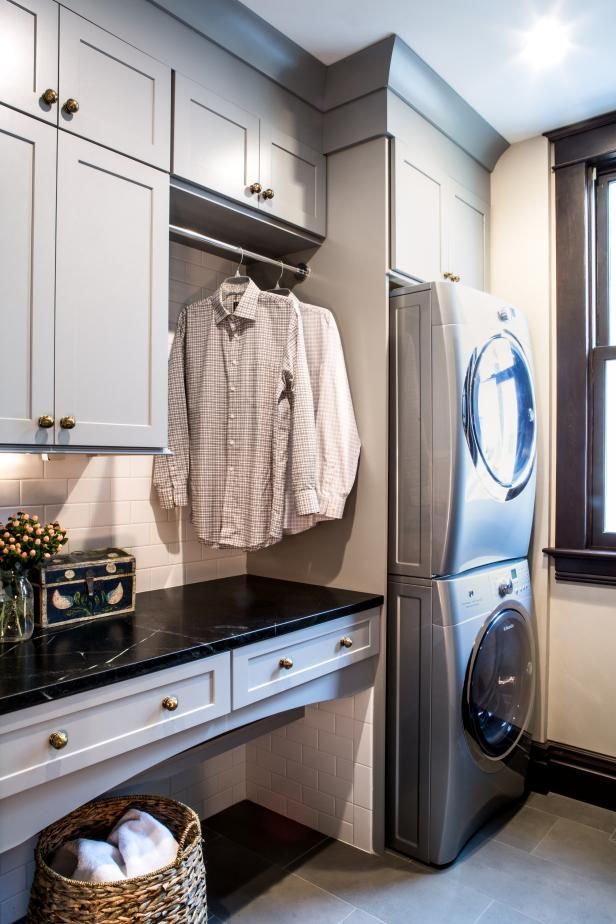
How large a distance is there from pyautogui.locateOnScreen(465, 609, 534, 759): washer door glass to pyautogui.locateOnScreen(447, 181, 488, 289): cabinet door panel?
1345mm

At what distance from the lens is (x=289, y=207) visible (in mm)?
2238

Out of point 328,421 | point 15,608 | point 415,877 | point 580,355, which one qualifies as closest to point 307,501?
point 328,421

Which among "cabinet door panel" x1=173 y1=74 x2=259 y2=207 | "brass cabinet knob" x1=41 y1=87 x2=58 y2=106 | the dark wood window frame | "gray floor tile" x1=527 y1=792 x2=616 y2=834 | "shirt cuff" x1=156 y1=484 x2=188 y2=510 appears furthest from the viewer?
the dark wood window frame

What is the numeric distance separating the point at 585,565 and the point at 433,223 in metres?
1.45

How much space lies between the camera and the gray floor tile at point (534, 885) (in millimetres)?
1949

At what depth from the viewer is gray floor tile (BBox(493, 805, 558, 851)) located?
232 cm

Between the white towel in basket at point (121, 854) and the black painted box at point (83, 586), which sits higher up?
the black painted box at point (83, 586)

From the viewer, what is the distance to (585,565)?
2.66 metres

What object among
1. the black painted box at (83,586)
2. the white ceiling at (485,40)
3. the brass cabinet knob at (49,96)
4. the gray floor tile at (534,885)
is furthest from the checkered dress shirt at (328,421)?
the gray floor tile at (534,885)

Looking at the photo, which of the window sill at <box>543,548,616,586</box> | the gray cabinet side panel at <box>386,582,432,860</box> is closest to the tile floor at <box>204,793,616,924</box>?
the gray cabinet side panel at <box>386,582,432,860</box>

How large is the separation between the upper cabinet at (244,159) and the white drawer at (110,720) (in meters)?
1.35

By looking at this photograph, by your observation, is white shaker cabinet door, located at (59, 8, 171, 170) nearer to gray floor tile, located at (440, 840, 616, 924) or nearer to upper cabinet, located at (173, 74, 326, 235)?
upper cabinet, located at (173, 74, 326, 235)

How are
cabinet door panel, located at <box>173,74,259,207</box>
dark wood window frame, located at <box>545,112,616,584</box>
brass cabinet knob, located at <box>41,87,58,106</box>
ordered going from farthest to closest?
dark wood window frame, located at <box>545,112,616,584</box>, cabinet door panel, located at <box>173,74,259,207</box>, brass cabinet knob, located at <box>41,87,58,106</box>

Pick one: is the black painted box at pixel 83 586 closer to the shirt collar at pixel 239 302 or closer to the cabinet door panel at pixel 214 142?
the shirt collar at pixel 239 302
